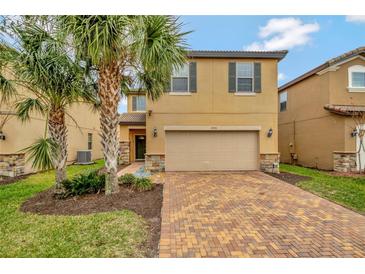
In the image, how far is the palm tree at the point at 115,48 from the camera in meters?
5.64

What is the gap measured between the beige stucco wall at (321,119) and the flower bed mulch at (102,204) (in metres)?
11.3

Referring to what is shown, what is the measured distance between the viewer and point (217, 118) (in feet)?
40.6

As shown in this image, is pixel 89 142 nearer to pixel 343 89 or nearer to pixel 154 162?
pixel 154 162

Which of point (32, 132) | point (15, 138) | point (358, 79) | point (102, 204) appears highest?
point (358, 79)

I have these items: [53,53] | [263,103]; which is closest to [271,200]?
[263,103]

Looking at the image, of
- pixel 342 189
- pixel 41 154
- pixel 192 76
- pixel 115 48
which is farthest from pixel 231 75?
pixel 41 154

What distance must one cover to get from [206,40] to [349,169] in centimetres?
1075

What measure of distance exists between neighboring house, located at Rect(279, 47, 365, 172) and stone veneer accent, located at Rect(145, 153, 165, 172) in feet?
32.8

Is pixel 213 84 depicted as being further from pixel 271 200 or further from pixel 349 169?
pixel 349 169

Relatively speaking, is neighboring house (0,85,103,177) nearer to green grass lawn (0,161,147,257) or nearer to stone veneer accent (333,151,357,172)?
green grass lawn (0,161,147,257)

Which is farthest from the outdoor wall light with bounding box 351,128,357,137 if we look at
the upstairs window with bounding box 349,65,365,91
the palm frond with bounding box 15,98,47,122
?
the palm frond with bounding box 15,98,47,122

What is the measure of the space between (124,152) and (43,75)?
10.9 m

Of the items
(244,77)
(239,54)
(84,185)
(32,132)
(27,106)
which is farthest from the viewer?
(32,132)

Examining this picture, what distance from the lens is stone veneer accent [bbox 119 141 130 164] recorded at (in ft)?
53.7
